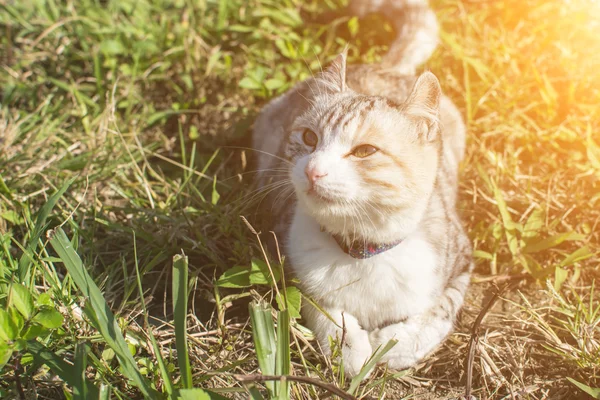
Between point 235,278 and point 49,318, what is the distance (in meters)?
0.76

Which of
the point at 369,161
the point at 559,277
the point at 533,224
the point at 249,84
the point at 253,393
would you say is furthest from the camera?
the point at 249,84

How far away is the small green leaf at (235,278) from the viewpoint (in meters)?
2.32

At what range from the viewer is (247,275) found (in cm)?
235

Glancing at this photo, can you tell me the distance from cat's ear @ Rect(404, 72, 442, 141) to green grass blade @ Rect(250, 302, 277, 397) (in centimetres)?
98

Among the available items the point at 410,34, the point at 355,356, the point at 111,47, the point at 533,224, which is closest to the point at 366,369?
the point at 355,356

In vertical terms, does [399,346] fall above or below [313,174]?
below

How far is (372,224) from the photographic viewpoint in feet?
6.73

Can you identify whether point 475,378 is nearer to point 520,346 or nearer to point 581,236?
point 520,346

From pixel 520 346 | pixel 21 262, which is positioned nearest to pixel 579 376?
pixel 520 346

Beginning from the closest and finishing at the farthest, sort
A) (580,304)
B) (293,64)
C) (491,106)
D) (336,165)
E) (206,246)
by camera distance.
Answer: (336,165) < (580,304) < (206,246) < (491,106) < (293,64)

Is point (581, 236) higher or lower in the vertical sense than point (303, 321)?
higher

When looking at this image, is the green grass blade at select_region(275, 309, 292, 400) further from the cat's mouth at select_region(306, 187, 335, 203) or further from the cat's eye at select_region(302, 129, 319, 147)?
the cat's eye at select_region(302, 129, 319, 147)

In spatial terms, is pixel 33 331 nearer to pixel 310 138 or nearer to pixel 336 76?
pixel 310 138

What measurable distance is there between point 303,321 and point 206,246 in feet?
2.07
